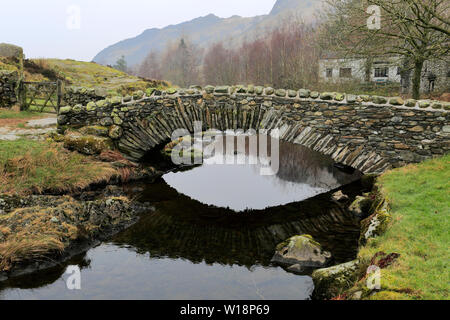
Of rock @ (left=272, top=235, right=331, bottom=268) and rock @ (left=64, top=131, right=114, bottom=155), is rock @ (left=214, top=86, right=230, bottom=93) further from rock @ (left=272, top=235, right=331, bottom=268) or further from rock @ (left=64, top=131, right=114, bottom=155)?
rock @ (left=272, top=235, right=331, bottom=268)

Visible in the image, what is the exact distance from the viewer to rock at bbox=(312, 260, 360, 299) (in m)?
6.26

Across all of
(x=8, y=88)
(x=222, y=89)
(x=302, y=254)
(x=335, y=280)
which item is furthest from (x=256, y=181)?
(x=8, y=88)

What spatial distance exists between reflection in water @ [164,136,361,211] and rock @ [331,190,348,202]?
872 mm

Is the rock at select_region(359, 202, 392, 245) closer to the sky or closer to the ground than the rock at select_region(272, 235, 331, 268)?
closer to the sky

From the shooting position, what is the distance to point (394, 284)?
17.2ft

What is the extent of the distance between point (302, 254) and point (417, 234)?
7.45 ft

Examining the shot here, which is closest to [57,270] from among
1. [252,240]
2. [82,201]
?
[82,201]

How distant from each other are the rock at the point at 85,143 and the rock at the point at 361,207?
8.74 meters

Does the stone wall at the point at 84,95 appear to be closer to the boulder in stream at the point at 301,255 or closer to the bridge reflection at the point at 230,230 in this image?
the bridge reflection at the point at 230,230

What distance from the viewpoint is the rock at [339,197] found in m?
12.2

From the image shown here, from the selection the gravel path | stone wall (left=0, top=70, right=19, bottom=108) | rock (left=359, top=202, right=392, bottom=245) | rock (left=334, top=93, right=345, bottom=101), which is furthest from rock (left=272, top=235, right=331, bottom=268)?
stone wall (left=0, top=70, right=19, bottom=108)

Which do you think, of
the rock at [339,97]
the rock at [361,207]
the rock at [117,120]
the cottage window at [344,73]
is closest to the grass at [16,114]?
the rock at [117,120]

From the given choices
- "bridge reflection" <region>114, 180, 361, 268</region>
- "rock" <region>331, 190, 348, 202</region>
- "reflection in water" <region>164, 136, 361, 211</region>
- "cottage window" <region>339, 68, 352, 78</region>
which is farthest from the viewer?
"cottage window" <region>339, 68, 352, 78</region>

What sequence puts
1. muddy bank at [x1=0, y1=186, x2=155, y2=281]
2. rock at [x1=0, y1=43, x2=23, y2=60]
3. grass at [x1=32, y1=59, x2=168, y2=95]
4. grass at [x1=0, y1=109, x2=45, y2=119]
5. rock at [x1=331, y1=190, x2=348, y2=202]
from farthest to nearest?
grass at [x1=32, y1=59, x2=168, y2=95] < rock at [x1=0, y1=43, x2=23, y2=60] < grass at [x1=0, y1=109, x2=45, y2=119] < rock at [x1=331, y1=190, x2=348, y2=202] < muddy bank at [x1=0, y1=186, x2=155, y2=281]
